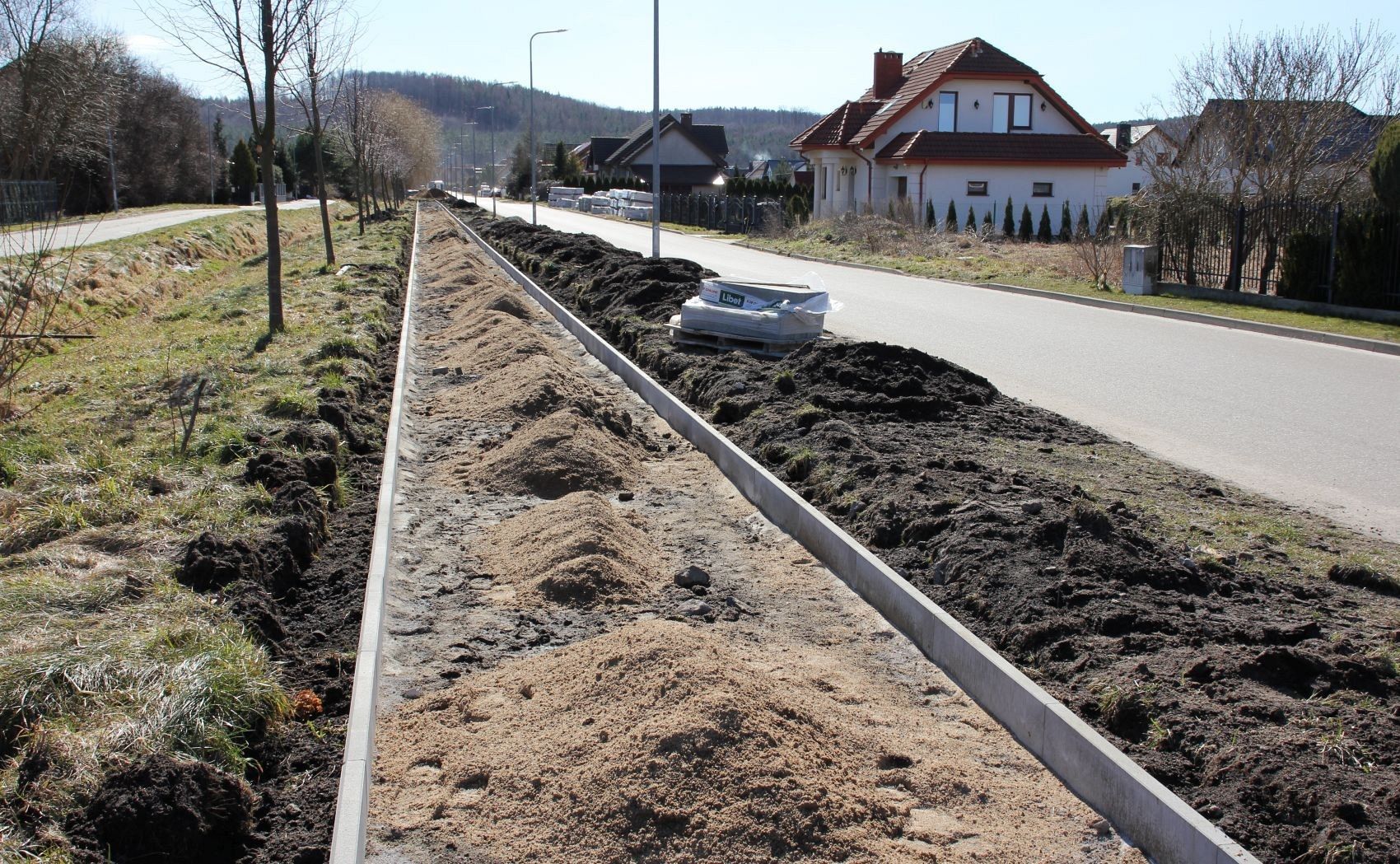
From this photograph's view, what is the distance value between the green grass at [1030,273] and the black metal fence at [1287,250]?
0.79 m

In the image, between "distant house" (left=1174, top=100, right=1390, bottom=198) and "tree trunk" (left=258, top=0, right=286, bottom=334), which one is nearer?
"tree trunk" (left=258, top=0, right=286, bottom=334)

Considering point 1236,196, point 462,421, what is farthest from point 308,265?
point 1236,196

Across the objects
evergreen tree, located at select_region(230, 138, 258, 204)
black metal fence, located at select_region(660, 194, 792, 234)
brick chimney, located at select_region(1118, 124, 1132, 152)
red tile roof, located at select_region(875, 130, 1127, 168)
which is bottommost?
black metal fence, located at select_region(660, 194, 792, 234)

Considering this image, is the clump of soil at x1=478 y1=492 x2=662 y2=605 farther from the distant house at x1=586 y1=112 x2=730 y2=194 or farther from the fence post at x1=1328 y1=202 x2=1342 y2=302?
the distant house at x1=586 y1=112 x2=730 y2=194

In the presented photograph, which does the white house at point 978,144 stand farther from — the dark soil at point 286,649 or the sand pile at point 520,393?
the dark soil at point 286,649

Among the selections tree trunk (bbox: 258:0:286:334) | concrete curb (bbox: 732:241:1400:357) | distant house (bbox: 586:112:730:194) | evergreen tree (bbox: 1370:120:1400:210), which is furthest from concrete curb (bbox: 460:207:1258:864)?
distant house (bbox: 586:112:730:194)

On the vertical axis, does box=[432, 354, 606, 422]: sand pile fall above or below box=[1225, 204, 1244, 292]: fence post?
below

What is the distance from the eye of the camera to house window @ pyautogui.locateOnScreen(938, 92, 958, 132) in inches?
1809

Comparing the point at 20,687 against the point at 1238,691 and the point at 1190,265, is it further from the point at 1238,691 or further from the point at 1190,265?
the point at 1190,265

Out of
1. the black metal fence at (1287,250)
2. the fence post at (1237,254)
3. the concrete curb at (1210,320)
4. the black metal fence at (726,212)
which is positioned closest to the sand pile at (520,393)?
the concrete curb at (1210,320)

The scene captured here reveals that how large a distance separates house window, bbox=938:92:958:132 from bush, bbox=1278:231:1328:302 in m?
28.0

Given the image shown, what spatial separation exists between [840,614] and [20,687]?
369 centimetres

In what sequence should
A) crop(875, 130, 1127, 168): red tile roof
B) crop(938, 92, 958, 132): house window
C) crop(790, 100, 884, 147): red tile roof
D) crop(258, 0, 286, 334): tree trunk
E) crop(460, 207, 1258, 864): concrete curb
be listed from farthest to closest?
crop(790, 100, 884, 147): red tile roof < crop(938, 92, 958, 132): house window < crop(875, 130, 1127, 168): red tile roof < crop(258, 0, 286, 334): tree trunk < crop(460, 207, 1258, 864): concrete curb

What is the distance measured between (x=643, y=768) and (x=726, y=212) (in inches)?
1917
